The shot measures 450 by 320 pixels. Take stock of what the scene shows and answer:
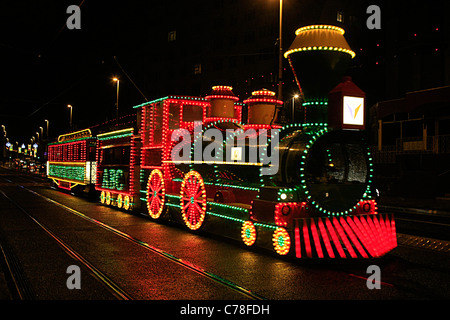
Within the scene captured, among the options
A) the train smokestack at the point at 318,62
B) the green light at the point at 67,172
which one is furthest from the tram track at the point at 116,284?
the green light at the point at 67,172

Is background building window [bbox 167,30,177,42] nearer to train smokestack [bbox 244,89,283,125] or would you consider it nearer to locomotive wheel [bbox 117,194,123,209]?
locomotive wheel [bbox 117,194,123,209]

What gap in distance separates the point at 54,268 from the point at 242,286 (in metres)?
2.98

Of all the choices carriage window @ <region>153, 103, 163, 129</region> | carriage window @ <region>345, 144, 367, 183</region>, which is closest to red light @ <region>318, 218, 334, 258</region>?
carriage window @ <region>345, 144, 367, 183</region>

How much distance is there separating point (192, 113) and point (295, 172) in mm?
5314

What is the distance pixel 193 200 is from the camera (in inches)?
407

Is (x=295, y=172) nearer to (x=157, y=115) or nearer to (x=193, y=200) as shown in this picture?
(x=193, y=200)

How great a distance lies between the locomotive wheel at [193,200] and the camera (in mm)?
9984

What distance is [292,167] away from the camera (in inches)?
298

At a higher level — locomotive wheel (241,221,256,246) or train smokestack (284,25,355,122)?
train smokestack (284,25,355,122)

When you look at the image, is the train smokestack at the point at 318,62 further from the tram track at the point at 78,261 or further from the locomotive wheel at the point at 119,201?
the locomotive wheel at the point at 119,201

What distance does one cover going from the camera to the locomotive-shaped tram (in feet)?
24.5

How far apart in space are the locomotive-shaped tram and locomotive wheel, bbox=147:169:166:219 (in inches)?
17.3
